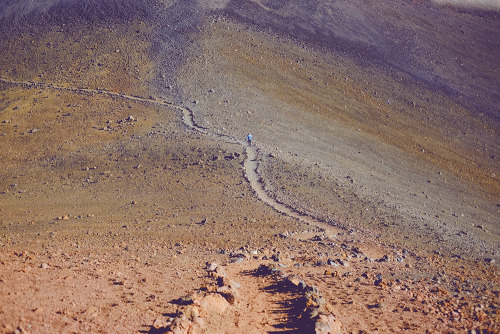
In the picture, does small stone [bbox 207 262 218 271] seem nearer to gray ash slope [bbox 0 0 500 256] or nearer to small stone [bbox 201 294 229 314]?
small stone [bbox 201 294 229 314]

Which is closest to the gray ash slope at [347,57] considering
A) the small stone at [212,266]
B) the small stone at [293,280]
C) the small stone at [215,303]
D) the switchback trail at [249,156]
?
the switchback trail at [249,156]

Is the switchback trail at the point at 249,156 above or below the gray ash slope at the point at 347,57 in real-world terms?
below

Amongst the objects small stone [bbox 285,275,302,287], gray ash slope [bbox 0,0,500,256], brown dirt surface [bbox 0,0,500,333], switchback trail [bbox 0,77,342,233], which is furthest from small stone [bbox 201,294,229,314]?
gray ash slope [bbox 0,0,500,256]

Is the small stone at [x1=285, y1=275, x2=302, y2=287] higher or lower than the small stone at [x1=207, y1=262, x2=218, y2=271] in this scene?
higher

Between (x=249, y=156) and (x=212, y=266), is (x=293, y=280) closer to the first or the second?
(x=212, y=266)

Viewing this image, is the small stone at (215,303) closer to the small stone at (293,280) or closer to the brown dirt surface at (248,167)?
the brown dirt surface at (248,167)

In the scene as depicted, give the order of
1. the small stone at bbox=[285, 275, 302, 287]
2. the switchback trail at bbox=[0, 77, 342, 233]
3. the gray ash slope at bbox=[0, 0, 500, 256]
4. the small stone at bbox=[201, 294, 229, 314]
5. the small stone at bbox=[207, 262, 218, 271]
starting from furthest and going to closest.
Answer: the gray ash slope at bbox=[0, 0, 500, 256]
the switchback trail at bbox=[0, 77, 342, 233]
the small stone at bbox=[207, 262, 218, 271]
the small stone at bbox=[285, 275, 302, 287]
the small stone at bbox=[201, 294, 229, 314]

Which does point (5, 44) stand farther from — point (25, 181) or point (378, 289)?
point (378, 289)
